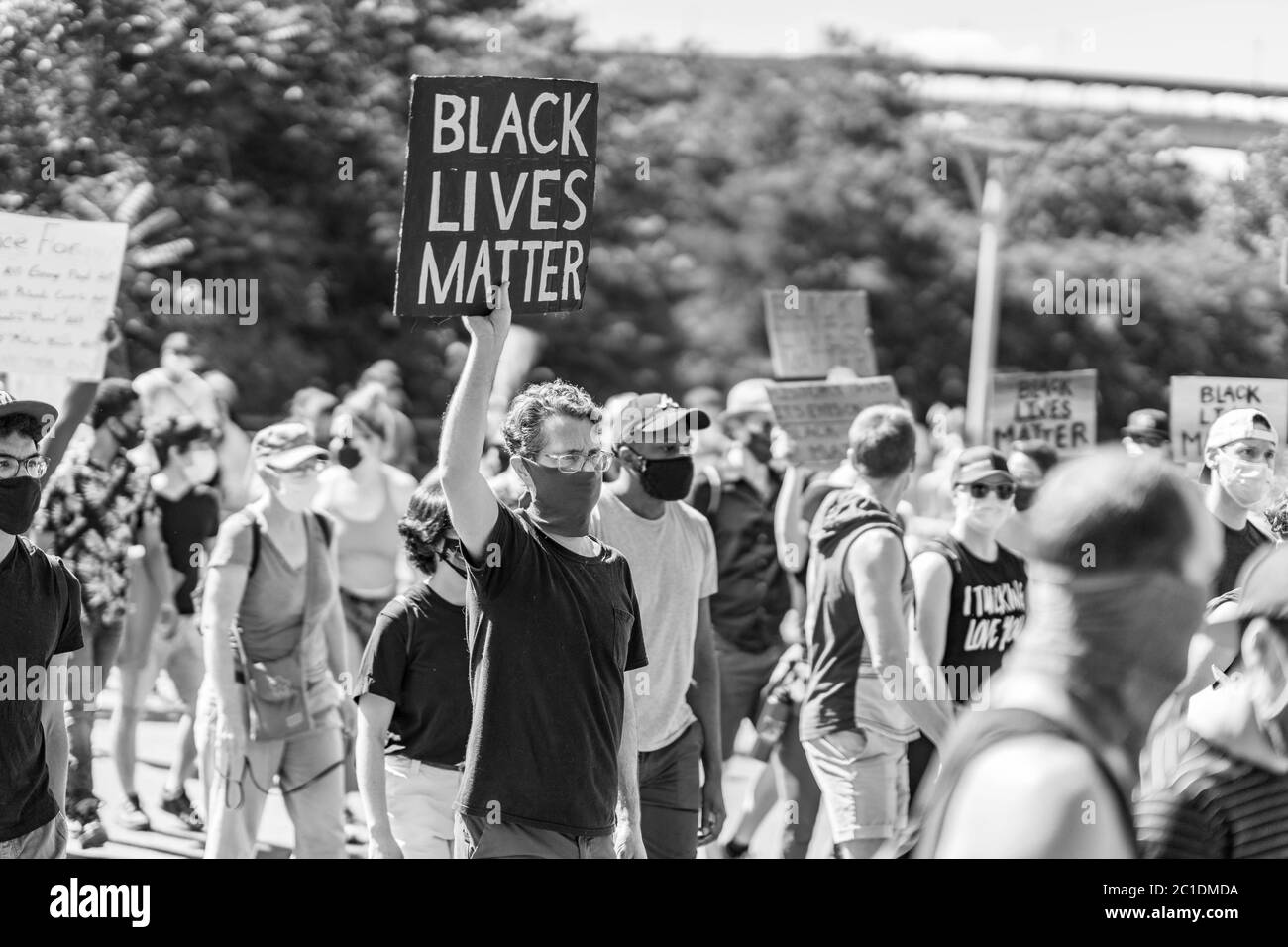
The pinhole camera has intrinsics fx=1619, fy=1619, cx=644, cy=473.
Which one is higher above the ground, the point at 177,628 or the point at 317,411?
the point at 317,411

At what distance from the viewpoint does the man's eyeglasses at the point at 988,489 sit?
5.36m

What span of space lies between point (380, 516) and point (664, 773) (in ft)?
10.6

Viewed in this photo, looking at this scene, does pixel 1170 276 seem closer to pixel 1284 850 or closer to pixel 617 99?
pixel 617 99

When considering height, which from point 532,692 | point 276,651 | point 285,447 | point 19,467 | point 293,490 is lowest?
point 532,692

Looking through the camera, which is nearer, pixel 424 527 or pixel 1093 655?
pixel 1093 655

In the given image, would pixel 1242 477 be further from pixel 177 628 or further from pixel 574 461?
pixel 177 628

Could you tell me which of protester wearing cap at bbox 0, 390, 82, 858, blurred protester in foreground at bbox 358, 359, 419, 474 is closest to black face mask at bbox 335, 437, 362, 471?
blurred protester in foreground at bbox 358, 359, 419, 474

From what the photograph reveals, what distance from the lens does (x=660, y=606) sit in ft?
16.1

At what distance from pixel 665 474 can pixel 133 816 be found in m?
3.63

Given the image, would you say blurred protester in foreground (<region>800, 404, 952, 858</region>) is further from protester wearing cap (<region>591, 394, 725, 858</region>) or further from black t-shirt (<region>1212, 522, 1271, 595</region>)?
black t-shirt (<region>1212, 522, 1271, 595</region>)

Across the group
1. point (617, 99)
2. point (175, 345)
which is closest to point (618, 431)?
point (175, 345)

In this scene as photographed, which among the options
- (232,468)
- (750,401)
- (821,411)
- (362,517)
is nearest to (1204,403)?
(821,411)

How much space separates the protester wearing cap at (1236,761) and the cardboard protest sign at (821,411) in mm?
5164

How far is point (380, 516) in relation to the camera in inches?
306
